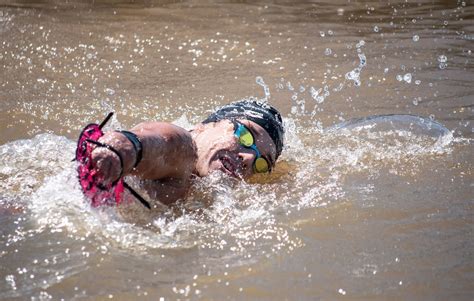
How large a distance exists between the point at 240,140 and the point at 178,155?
2.54ft

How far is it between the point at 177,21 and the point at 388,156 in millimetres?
4068

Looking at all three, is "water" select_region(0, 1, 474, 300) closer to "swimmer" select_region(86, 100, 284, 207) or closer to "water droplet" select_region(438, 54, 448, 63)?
"water droplet" select_region(438, 54, 448, 63)

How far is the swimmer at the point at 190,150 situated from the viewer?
3088 mm

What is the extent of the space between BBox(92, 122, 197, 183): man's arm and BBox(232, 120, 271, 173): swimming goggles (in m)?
0.53

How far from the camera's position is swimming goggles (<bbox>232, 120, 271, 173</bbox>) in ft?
14.4

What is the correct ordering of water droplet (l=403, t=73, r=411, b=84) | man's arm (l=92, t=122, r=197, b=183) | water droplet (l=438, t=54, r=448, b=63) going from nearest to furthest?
man's arm (l=92, t=122, r=197, b=183), water droplet (l=403, t=73, r=411, b=84), water droplet (l=438, t=54, r=448, b=63)

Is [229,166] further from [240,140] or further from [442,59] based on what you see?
[442,59]

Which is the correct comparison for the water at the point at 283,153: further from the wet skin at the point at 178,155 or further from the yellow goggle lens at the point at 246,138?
the yellow goggle lens at the point at 246,138

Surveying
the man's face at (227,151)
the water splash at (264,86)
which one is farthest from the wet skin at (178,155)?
the water splash at (264,86)

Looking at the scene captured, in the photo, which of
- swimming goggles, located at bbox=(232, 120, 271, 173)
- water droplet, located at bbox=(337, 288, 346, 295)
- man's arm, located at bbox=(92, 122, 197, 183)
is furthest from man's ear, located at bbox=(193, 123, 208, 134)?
water droplet, located at bbox=(337, 288, 346, 295)

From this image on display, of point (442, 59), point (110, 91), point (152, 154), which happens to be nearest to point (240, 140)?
point (152, 154)

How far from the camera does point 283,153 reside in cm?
511

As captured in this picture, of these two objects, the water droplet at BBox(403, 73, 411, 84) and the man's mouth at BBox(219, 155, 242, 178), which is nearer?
the man's mouth at BBox(219, 155, 242, 178)

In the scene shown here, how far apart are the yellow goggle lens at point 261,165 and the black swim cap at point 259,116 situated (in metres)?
0.29
